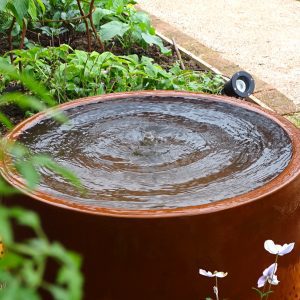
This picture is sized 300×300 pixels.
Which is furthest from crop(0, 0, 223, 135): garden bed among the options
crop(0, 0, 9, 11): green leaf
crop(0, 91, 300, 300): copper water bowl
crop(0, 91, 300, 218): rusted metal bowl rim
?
crop(0, 91, 300, 300): copper water bowl

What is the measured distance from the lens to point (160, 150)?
2.36 meters

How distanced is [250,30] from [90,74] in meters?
2.42

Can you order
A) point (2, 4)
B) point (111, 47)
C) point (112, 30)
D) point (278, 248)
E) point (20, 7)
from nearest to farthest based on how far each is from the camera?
point (278, 248), point (2, 4), point (20, 7), point (112, 30), point (111, 47)

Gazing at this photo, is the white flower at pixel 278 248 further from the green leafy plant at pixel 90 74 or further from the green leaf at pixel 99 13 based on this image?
the green leaf at pixel 99 13

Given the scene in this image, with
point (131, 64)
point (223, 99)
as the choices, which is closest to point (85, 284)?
point (223, 99)

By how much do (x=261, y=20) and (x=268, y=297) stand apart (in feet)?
15.2

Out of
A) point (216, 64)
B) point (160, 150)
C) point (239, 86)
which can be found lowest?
point (216, 64)

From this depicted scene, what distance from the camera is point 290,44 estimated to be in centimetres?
581

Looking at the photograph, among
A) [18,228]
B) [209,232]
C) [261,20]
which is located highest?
[209,232]

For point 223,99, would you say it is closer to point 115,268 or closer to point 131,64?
point 115,268

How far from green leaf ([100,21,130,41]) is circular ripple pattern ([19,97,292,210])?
2189 mm

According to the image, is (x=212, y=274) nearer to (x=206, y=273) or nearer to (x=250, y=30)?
(x=206, y=273)

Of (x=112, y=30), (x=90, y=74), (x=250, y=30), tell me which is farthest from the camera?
(x=250, y=30)

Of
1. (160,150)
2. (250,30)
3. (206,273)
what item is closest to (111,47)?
(250,30)
